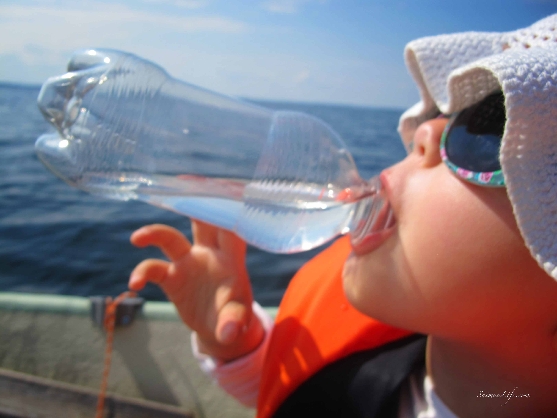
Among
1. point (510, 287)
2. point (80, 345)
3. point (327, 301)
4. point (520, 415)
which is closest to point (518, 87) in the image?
point (510, 287)

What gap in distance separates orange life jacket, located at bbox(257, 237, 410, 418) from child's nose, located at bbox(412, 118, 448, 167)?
16.5 inches

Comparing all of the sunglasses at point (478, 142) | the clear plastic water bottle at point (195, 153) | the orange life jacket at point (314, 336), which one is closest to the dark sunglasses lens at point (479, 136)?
the sunglasses at point (478, 142)

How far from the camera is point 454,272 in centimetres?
56

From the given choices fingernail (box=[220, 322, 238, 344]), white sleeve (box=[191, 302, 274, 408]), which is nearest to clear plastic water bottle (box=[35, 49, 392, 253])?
fingernail (box=[220, 322, 238, 344])

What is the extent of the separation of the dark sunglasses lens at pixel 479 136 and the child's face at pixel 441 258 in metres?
0.03

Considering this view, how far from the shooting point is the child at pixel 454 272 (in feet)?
1.54

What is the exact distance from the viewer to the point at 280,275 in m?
2.49

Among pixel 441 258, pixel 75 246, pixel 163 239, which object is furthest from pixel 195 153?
pixel 75 246

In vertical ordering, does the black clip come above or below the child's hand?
below

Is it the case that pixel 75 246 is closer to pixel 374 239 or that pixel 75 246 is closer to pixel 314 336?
pixel 314 336

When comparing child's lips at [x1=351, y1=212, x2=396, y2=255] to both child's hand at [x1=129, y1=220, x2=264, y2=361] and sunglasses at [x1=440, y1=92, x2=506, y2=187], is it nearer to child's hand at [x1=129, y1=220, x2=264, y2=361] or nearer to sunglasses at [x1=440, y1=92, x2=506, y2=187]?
sunglasses at [x1=440, y1=92, x2=506, y2=187]

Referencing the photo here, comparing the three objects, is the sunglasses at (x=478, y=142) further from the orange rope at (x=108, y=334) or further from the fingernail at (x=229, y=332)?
the orange rope at (x=108, y=334)

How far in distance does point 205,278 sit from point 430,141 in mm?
589

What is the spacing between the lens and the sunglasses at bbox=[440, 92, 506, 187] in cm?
53
